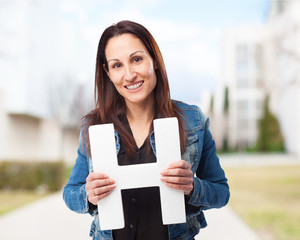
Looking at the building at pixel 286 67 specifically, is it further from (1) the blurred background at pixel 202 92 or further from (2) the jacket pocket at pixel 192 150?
(2) the jacket pocket at pixel 192 150

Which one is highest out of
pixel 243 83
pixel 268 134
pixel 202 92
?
pixel 243 83

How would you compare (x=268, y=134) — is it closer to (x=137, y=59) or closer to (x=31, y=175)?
(x=31, y=175)

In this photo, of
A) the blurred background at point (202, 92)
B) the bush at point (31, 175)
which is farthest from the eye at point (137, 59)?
the bush at point (31, 175)

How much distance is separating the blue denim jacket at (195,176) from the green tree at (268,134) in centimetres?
1333

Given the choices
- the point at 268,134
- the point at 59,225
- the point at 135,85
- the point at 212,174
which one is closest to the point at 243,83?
the point at 268,134

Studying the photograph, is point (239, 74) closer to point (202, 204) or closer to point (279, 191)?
point (279, 191)

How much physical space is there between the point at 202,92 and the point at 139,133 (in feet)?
53.1

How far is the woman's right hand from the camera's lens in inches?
31.4

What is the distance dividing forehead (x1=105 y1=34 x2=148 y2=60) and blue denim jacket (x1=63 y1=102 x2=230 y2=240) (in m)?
0.19

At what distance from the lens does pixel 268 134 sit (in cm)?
1397

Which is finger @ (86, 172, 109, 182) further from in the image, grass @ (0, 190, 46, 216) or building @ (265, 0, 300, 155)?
grass @ (0, 190, 46, 216)

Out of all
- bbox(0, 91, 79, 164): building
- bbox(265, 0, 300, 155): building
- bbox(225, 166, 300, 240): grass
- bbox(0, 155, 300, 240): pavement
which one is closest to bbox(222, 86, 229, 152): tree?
bbox(265, 0, 300, 155): building

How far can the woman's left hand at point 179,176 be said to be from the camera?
0.78m

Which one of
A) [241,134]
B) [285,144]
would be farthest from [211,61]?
[285,144]
